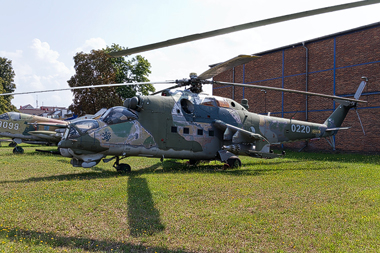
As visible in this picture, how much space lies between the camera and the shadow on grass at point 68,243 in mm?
4363

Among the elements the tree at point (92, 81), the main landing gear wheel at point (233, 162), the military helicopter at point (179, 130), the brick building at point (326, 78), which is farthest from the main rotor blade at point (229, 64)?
the tree at point (92, 81)

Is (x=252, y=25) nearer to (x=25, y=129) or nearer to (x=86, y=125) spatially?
(x=86, y=125)

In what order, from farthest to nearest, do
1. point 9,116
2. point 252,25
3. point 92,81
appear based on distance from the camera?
1. point 92,81
2. point 9,116
3. point 252,25

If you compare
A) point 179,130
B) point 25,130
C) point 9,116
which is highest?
point 9,116

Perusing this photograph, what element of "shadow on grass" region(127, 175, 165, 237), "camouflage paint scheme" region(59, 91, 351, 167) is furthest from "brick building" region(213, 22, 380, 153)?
"shadow on grass" region(127, 175, 165, 237)

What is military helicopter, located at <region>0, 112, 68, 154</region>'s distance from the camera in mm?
20438

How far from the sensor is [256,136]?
508 inches

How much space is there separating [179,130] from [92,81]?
1047 inches

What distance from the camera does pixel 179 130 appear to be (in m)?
12.1

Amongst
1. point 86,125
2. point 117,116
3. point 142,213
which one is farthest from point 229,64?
point 142,213

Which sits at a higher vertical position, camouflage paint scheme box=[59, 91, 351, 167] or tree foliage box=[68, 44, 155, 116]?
tree foliage box=[68, 44, 155, 116]

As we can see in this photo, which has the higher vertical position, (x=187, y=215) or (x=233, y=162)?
(x=233, y=162)

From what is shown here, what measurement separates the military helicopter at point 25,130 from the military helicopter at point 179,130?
37.2 feet

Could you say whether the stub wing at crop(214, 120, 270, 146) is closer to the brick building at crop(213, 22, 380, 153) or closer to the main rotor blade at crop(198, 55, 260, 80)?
the main rotor blade at crop(198, 55, 260, 80)
